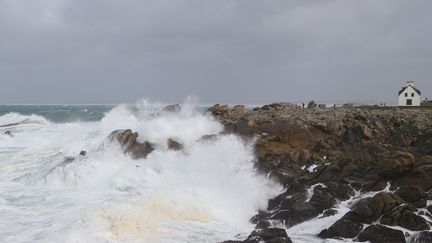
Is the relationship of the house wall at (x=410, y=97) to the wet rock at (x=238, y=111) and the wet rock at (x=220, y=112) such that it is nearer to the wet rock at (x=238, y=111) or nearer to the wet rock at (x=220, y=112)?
the wet rock at (x=238, y=111)

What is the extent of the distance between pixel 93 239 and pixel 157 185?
19.4 ft

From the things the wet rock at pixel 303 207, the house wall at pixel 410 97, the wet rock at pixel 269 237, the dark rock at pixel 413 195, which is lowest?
the wet rock at pixel 269 237

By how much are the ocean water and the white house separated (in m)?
18.8

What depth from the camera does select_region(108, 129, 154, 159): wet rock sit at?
→ 21000mm

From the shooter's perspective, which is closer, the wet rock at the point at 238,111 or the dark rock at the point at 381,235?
the dark rock at the point at 381,235

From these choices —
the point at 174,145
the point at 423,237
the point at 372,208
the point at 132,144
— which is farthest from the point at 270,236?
the point at 132,144

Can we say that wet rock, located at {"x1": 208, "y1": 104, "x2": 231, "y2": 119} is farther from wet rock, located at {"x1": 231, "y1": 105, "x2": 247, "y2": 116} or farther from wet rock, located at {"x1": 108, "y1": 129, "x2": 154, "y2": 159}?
wet rock, located at {"x1": 108, "y1": 129, "x2": 154, "y2": 159}

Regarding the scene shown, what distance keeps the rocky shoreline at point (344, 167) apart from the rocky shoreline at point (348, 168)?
25 mm

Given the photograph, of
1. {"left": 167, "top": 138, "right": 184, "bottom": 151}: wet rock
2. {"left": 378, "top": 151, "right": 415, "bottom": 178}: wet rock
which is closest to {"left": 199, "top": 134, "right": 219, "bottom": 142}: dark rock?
{"left": 167, "top": 138, "right": 184, "bottom": 151}: wet rock

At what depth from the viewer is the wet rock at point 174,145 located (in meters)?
20.7

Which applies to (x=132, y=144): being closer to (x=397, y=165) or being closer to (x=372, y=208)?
(x=397, y=165)

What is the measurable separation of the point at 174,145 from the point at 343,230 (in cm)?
1003

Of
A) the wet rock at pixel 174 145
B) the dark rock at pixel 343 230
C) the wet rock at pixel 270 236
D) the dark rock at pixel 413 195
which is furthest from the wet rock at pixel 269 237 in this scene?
the wet rock at pixel 174 145

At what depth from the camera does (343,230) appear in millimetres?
12273
